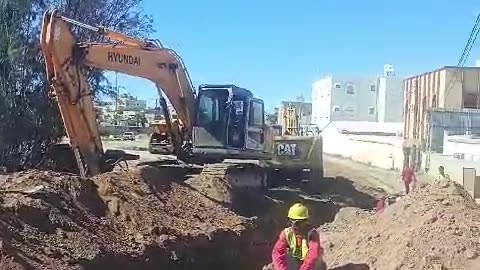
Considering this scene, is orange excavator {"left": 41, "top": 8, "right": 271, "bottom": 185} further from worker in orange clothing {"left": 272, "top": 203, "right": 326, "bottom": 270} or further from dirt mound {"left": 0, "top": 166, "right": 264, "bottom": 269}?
worker in orange clothing {"left": 272, "top": 203, "right": 326, "bottom": 270}

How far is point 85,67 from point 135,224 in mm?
3551

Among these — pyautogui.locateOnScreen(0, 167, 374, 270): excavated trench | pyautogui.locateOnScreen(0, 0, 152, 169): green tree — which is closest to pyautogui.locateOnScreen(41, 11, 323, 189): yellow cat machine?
pyautogui.locateOnScreen(0, 167, 374, 270): excavated trench

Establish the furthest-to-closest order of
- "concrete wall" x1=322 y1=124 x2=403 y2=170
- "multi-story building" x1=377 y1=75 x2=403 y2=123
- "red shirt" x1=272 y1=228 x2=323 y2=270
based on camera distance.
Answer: "multi-story building" x1=377 y1=75 x2=403 y2=123 < "concrete wall" x1=322 y1=124 x2=403 y2=170 < "red shirt" x1=272 y1=228 x2=323 y2=270

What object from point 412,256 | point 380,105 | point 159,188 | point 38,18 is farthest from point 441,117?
point 380,105

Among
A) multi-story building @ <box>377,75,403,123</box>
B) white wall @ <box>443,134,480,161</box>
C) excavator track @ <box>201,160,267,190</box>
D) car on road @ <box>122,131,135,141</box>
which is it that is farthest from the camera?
multi-story building @ <box>377,75,403,123</box>

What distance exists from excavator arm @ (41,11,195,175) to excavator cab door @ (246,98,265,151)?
202 centimetres

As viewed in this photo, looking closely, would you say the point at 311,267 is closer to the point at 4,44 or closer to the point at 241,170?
the point at 241,170

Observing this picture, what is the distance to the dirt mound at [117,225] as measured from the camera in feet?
34.3

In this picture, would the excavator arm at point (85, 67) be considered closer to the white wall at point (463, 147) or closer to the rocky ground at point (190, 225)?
the rocky ground at point (190, 225)

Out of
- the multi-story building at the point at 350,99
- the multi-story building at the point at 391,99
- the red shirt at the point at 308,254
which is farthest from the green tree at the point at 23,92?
the multi-story building at the point at 350,99

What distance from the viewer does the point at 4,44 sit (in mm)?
21109

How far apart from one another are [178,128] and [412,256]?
10.0 meters

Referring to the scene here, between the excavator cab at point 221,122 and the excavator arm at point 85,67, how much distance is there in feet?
3.02

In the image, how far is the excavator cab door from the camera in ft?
54.2
